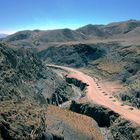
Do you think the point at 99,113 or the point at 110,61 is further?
the point at 110,61

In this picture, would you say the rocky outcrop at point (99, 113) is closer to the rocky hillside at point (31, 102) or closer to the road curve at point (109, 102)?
the road curve at point (109, 102)

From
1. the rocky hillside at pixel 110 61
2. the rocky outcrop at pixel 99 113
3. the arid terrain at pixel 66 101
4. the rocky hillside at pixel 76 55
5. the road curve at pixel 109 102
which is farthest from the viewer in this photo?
the rocky hillside at pixel 76 55

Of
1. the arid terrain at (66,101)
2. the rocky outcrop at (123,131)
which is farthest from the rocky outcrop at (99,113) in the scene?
the rocky outcrop at (123,131)

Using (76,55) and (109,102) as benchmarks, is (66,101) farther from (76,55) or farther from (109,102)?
(76,55)

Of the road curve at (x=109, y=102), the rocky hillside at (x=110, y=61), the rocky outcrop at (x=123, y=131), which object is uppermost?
the rocky hillside at (x=110, y=61)

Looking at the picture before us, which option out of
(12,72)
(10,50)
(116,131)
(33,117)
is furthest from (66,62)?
(33,117)

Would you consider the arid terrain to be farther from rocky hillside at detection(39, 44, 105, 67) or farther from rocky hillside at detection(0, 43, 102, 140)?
rocky hillside at detection(39, 44, 105, 67)

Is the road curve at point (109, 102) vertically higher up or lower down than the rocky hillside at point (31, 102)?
lower down

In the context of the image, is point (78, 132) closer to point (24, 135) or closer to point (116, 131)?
point (116, 131)

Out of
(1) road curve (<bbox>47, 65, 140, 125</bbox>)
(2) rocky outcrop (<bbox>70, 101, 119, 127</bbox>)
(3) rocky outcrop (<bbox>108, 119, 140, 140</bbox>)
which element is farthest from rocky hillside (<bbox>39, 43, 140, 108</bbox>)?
(3) rocky outcrop (<bbox>108, 119, 140, 140</bbox>)

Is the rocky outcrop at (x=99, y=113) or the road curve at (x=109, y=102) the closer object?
the road curve at (x=109, y=102)

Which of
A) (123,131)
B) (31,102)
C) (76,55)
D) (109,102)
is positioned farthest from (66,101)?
(76,55)
